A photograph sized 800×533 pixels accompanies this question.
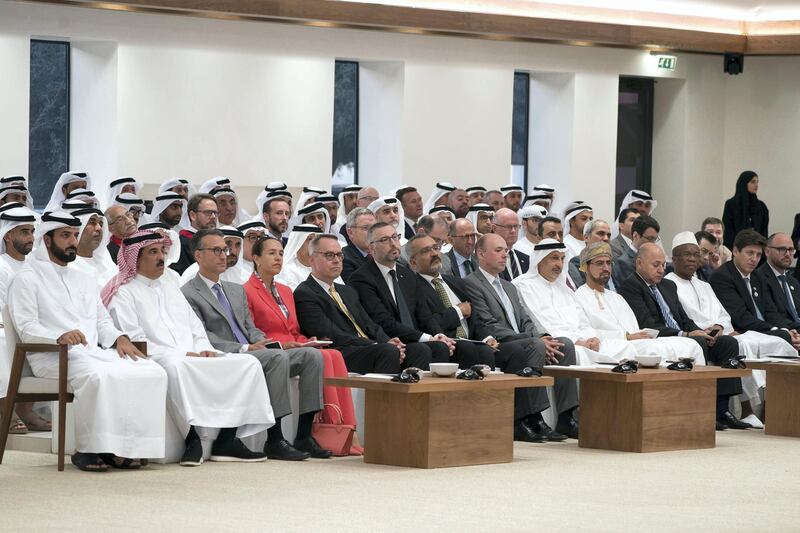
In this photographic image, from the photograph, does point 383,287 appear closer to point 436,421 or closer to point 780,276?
point 436,421

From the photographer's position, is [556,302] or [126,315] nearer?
[126,315]

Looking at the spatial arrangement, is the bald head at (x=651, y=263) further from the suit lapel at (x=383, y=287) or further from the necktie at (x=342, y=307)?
the necktie at (x=342, y=307)

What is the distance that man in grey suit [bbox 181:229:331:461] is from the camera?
8.34 meters

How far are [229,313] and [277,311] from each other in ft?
1.08

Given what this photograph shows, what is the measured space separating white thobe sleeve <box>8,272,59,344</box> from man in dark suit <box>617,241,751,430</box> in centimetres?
466

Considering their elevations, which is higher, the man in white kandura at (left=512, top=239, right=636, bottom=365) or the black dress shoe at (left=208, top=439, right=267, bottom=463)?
the man in white kandura at (left=512, top=239, right=636, bottom=365)

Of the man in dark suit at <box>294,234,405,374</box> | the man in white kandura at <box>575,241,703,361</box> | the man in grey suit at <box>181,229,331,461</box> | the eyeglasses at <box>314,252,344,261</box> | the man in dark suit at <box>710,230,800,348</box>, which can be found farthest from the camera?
the man in dark suit at <box>710,230,800,348</box>

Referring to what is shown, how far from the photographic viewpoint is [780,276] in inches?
471

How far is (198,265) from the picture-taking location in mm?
8867

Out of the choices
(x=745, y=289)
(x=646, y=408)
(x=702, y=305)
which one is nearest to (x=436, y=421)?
(x=646, y=408)

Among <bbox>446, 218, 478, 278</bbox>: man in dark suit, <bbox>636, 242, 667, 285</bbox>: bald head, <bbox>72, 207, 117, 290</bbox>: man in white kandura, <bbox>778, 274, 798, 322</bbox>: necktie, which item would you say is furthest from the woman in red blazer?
<bbox>778, 274, 798, 322</bbox>: necktie

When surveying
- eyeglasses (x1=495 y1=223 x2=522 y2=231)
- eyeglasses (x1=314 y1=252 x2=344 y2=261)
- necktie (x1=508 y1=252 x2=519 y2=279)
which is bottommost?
necktie (x1=508 y1=252 x2=519 y2=279)

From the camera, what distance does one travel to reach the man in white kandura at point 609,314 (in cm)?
1041

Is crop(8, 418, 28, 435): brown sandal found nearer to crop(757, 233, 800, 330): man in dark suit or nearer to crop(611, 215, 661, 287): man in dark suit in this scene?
crop(611, 215, 661, 287): man in dark suit
